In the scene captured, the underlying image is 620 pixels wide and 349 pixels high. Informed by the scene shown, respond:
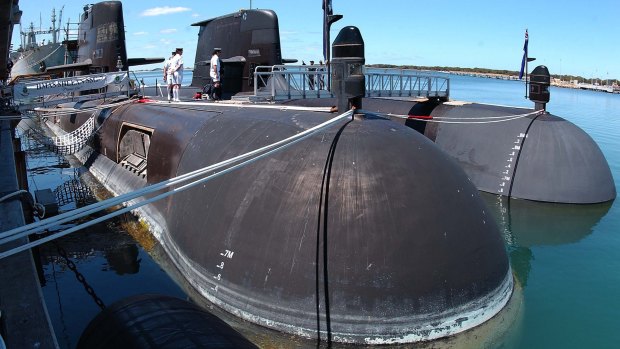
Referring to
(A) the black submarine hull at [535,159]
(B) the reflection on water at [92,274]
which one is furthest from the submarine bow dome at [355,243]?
(A) the black submarine hull at [535,159]

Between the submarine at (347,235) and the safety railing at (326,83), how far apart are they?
5.72 metres

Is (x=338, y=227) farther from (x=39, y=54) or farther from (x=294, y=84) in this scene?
(x=39, y=54)

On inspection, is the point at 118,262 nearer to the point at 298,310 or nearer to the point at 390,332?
the point at 298,310

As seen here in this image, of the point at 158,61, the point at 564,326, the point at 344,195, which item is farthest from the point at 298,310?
the point at 158,61

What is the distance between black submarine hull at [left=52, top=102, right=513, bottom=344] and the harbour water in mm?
945

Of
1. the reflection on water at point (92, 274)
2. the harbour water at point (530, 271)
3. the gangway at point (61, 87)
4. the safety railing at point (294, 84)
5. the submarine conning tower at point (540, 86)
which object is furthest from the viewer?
the gangway at point (61, 87)

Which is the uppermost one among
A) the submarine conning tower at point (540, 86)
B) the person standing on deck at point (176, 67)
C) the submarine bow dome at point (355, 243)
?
the person standing on deck at point (176, 67)

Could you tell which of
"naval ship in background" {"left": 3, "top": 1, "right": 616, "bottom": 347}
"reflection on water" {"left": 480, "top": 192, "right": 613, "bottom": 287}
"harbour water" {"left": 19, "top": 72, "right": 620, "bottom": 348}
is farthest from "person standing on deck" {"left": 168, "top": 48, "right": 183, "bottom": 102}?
"reflection on water" {"left": 480, "top": 192, "right": 613, "bottom": 287}

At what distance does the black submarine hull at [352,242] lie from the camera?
18.5 feet

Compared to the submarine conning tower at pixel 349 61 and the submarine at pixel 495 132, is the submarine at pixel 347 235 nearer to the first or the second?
the submarine conning tower at pixel 349 61

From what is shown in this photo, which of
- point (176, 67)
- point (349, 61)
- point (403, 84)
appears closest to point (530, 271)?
point (349, 61)

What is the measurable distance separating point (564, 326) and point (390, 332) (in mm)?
2892

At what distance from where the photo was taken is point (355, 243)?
18.8 feet

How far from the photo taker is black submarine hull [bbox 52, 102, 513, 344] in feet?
18.5
